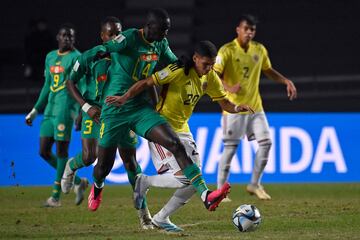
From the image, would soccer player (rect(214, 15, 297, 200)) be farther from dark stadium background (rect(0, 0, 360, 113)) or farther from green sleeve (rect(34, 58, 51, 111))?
dark stadium background (rect(0, 0, 360, 113))

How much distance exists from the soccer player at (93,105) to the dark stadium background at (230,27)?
27.6 feet

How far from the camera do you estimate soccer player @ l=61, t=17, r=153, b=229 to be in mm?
10930

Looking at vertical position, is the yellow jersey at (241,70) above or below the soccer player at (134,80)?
below

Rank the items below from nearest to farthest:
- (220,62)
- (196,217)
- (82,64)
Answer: (82,64)
(196,217)
(220,62)

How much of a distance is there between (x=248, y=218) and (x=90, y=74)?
10.8ft

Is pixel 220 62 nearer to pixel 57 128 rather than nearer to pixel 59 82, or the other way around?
pixel 59 82

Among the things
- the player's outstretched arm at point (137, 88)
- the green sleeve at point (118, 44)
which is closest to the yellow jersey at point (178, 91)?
the player's outstretched arm at point (137, 88)

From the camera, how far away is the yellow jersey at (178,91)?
9789mm

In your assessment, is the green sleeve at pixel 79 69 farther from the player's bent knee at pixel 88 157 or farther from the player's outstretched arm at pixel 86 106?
the player's bent knee at pixel 88 157

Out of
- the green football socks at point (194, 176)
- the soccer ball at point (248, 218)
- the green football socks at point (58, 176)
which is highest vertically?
the green football socks at point (194, 176)

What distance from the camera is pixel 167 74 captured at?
976 centimetres

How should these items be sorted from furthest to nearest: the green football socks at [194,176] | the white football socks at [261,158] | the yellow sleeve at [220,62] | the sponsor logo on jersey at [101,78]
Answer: the white football socks at [261,158] → the yellow sleeve at [220,62] → the sponsor logo on jersey at [101,78] → the green football socks at [194,176]

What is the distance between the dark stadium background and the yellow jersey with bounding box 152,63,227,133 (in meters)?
10.7

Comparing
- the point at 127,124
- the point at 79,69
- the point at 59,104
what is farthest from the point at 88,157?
the point at 127,124
